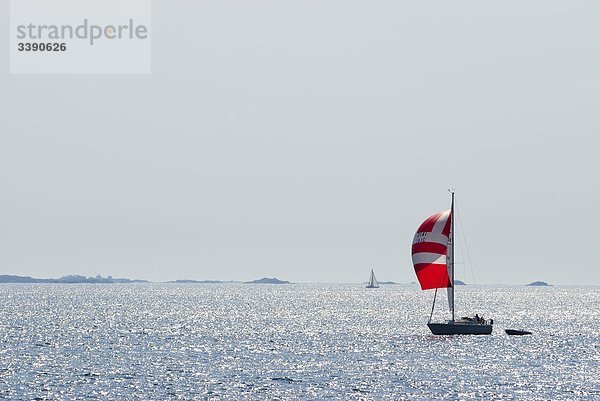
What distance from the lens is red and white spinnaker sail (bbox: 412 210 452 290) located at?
96.1m

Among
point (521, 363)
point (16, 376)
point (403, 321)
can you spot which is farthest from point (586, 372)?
point (403, 321)

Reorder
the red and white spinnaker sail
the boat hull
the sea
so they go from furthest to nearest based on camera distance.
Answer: the boat hull → the red and white spinnaker sail → the sea

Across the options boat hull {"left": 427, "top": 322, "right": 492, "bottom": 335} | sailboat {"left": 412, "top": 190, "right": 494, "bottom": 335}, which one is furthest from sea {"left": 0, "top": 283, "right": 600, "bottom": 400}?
sailboat {"left": 412, "top": 190, "right": 494, "bottom": 335}

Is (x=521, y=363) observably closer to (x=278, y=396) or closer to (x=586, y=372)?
(x=586, y=372)

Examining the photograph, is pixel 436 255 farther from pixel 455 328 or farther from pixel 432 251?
pixel 455 328

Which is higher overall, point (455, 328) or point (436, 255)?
point (436, 255)

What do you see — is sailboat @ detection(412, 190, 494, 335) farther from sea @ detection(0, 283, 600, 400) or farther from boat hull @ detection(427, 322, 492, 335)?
sea @ detection(0, 283, 600, 400)

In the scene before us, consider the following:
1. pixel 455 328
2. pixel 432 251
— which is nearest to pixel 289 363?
pixel 432 251

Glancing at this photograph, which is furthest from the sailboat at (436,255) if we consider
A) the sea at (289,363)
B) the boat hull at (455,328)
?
the sea at (289,363)

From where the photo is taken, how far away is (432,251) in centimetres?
9631

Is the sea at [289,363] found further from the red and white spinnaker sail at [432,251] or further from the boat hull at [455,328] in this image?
the red and white spinnaker sail at [432,251]

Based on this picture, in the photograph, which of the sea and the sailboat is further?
the sailboat

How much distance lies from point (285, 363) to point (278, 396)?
19.1 meters

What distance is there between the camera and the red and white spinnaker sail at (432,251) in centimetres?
9606
